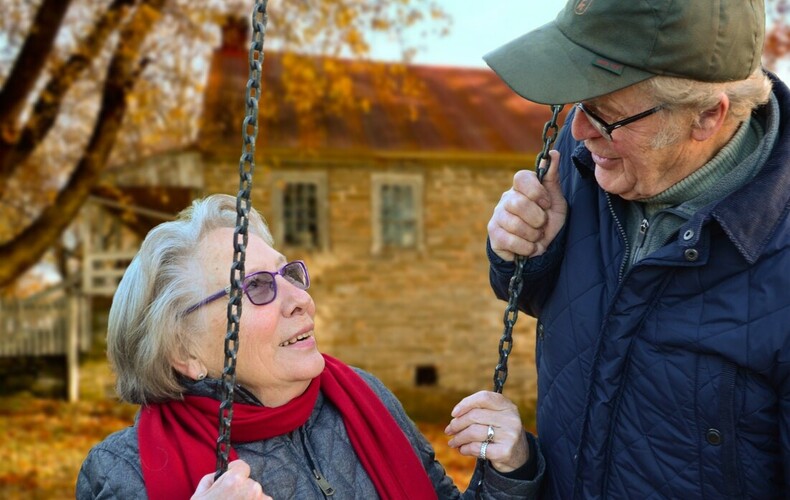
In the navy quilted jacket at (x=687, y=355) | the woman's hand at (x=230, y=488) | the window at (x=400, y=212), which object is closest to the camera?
the navy quilted jacket at (x=687, y=355)

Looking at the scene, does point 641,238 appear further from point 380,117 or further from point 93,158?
point 380,117

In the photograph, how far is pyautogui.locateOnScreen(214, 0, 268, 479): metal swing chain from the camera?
1.82 metres

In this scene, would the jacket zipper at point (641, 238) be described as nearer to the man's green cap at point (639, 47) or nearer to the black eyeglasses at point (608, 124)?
the black eyeglasses at point (608, 124)

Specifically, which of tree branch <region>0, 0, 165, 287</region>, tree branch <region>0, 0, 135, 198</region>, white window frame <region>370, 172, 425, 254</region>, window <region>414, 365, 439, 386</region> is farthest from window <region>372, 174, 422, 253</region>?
tree branch <region>0, 0, 135, 198</region>

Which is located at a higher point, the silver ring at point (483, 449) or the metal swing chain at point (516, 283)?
the metal swing chain at point (516, 283)

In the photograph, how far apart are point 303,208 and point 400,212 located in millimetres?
1721

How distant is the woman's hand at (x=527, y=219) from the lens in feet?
6.50

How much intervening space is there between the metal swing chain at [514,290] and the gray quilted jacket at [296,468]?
0.19m

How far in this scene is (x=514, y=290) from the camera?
199 centimetres

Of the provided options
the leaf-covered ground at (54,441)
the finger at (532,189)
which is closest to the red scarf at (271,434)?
the finger at (532,189)

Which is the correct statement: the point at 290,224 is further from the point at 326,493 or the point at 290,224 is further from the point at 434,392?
the point at 326,493

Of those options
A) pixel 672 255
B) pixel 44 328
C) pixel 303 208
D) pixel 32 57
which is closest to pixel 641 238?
pixel 672 255

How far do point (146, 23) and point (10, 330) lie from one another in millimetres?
8582

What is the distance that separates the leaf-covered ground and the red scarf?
25.2ft
